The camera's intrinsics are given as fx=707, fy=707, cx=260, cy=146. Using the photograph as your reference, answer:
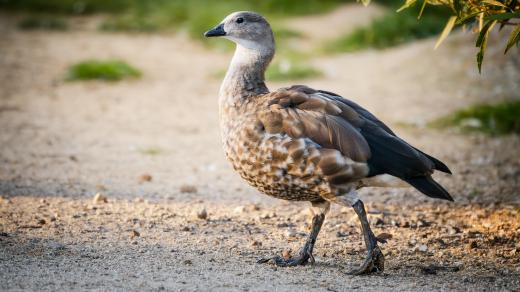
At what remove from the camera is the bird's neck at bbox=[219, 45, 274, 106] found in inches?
178

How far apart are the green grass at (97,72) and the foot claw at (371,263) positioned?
7.39m

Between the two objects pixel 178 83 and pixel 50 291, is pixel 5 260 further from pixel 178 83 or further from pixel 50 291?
pixel 178 83

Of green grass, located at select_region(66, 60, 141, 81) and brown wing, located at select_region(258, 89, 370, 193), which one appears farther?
green grass, located at select_region(66, 60, 141, 81)

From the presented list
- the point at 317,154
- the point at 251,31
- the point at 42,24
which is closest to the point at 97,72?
the point at 42,24

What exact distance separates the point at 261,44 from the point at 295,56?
24.9 feet

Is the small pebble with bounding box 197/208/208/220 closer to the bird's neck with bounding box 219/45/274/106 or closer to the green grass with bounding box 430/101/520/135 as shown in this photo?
the bird's neck with bounding box 219/45/274/106

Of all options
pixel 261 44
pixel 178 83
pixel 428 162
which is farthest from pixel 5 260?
pixel 178 83

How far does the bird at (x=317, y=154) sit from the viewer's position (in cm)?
401

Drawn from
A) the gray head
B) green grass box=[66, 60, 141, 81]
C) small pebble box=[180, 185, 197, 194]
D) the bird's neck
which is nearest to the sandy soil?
small pebble box=[180, 185, 197, 194]

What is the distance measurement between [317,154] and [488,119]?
192 inches

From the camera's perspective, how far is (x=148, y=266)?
4.09 metres

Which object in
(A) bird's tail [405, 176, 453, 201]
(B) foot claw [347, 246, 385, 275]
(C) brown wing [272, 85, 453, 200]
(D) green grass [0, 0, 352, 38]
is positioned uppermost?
(C) brown wing [272, 85, 453, 200]

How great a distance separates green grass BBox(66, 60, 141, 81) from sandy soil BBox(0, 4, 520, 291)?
0.23 metres

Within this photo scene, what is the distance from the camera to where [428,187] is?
3.97 metres
